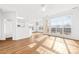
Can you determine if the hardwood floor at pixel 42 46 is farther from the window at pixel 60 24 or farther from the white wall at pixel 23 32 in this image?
the window at pixel 60 24

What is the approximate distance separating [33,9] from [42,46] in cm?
96

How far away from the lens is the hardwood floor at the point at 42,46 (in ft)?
7.11

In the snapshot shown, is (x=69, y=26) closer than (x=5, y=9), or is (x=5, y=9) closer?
(x=5, y=9)

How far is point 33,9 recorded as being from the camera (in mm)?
2150

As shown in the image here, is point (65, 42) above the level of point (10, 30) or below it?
below

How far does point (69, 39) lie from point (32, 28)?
3.21ft

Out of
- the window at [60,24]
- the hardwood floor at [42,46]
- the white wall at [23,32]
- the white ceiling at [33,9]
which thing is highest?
the white ceiling at [33,9]

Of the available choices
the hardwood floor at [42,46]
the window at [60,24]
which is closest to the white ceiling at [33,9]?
the window at [60,24]

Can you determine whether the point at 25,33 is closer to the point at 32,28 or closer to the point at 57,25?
the point at 32,28

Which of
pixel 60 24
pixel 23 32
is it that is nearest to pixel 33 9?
pixel 23 32

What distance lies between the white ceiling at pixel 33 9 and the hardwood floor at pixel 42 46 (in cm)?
53

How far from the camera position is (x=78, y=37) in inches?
84.9

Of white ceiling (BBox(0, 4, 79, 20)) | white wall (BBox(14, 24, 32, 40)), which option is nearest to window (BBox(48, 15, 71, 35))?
white ceiling (BBox(0, 4, 79, 20))
